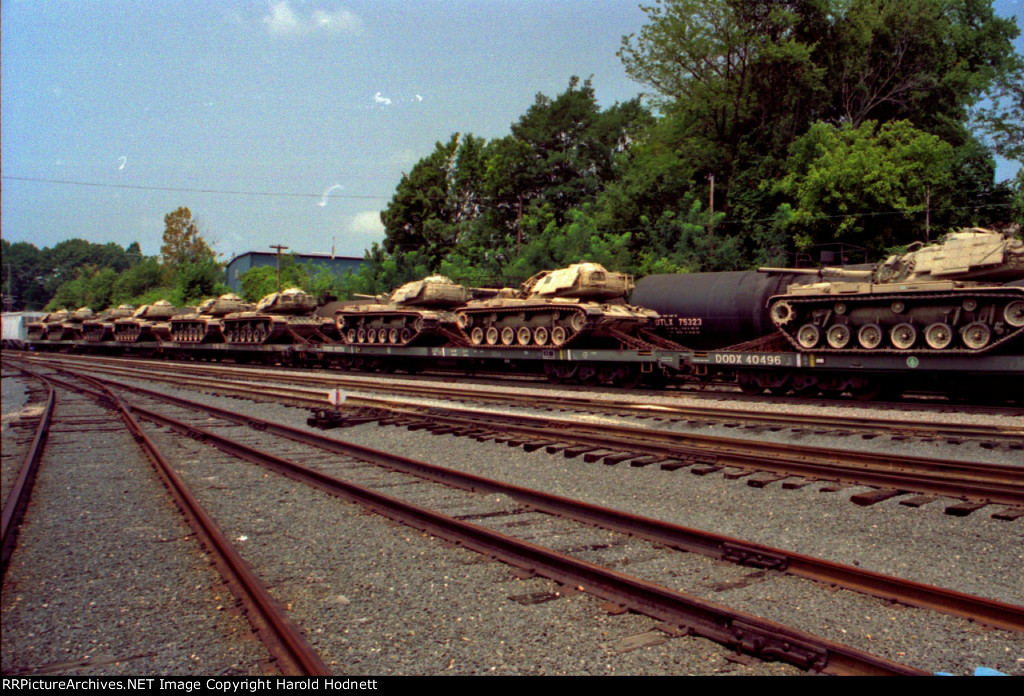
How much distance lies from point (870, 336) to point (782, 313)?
6.32 feet

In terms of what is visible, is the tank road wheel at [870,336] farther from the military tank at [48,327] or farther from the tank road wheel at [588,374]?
the military tank at [48,327]

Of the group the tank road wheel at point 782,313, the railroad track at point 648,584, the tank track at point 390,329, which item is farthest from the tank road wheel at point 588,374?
the railroad track at point 648,584

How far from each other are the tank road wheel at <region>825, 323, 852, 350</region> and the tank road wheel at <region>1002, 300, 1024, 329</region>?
2580mm

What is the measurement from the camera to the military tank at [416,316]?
24156 millimetres

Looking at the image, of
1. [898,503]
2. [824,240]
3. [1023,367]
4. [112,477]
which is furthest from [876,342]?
[824,240]

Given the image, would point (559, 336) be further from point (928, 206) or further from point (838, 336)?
point (928, 206)

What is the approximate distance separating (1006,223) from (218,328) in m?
34.3

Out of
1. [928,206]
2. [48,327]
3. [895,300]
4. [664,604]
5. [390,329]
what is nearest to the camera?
[664,604]

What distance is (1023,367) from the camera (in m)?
12.2

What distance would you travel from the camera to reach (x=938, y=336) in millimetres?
13336

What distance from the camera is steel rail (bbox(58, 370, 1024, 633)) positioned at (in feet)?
13.1

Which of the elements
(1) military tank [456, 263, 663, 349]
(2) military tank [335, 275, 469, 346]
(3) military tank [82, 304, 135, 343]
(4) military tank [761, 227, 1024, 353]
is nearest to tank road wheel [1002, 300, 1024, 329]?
(4) military tank [761, 227, 1024, 353]

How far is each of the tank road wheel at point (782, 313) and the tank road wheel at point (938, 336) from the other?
2614 millimetres

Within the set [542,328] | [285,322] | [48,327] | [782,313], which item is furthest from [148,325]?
[782,313]
